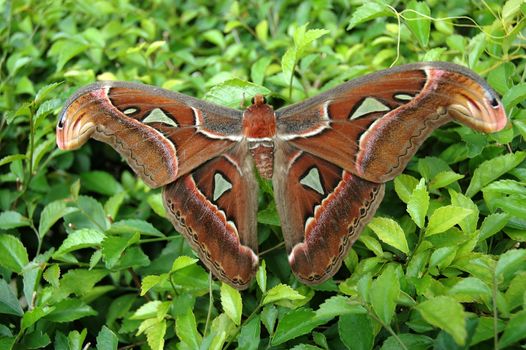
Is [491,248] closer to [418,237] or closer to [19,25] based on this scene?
[418,237]

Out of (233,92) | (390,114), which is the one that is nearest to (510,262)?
(390,114)

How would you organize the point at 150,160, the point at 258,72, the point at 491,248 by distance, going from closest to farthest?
the point at 491,248, the point at 150,160, the point at 258,72

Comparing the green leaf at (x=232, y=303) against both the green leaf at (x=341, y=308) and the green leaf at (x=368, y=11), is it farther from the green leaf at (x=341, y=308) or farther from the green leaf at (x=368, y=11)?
the green leaf at (x=368, y=11)

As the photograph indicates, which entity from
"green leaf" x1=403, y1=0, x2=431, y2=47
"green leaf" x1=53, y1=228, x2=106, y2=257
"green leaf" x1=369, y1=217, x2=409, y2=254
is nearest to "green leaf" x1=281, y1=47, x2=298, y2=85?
"green leaf" x1=403, y1=0, x2=431, y2=47

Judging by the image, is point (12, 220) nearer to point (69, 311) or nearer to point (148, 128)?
point (69, 311)

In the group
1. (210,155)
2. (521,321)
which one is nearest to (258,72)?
(210,155)
